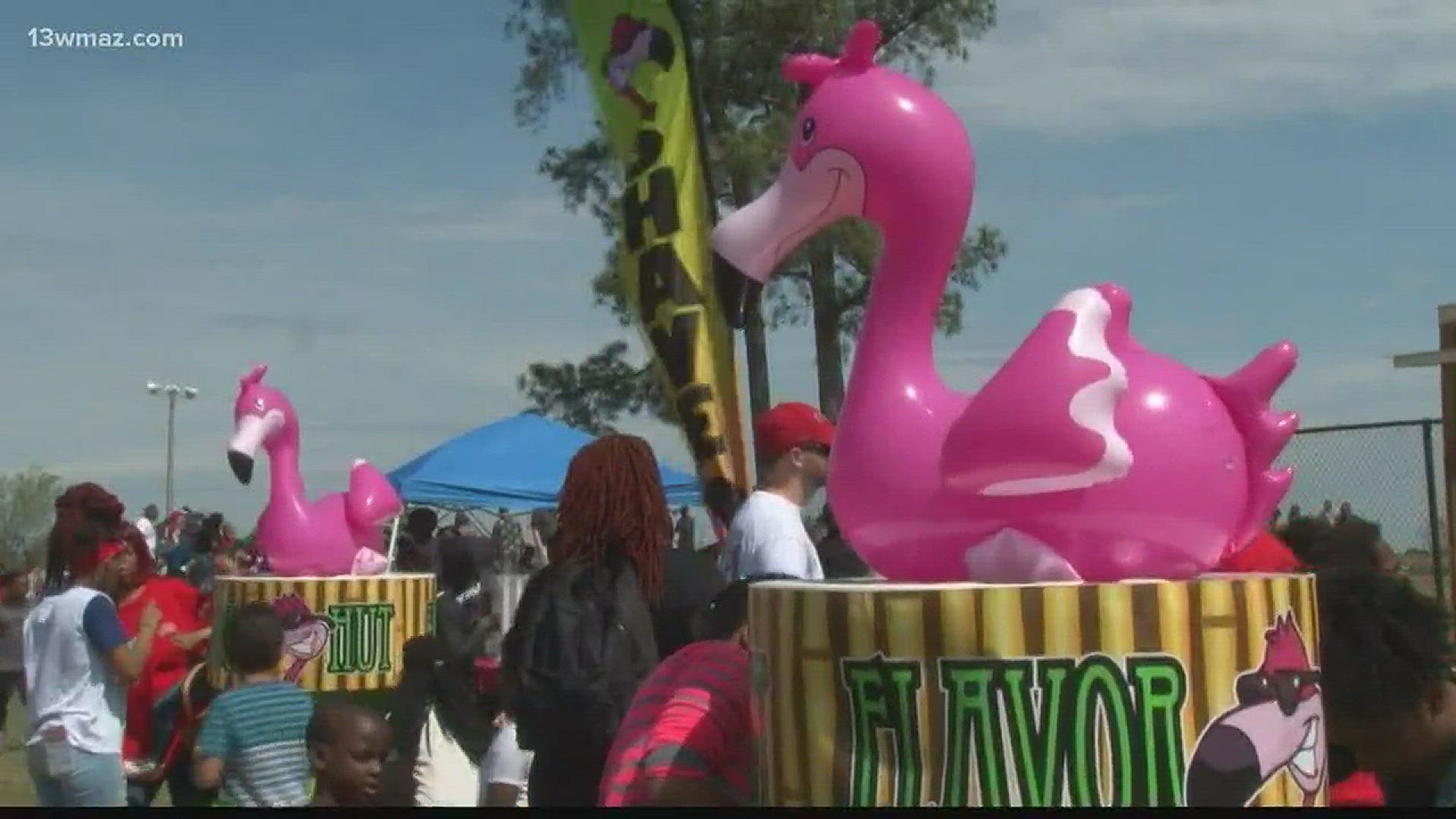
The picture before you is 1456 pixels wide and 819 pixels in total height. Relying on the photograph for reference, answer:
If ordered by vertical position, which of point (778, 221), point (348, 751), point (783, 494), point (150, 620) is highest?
point (778, 221)

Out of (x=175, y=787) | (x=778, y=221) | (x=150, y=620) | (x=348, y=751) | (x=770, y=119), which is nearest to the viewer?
(x=778, y=221)

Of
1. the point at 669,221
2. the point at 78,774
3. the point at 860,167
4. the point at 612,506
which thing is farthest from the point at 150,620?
the point at 669,221

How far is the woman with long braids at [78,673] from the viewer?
202 inches

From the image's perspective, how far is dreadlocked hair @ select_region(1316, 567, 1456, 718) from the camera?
8.66 feet

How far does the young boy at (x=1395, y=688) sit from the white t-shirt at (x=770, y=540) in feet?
7.52

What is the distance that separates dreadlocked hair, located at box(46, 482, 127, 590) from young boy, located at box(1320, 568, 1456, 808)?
3786 mm

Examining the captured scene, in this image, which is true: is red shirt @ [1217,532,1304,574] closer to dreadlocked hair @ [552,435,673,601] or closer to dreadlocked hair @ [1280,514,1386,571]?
dreadlocked hair @ [1280,514,1386,571]

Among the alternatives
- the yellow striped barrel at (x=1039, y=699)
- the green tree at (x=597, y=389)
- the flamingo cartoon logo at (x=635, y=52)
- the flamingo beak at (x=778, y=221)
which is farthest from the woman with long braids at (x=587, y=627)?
the green tree at (x=597, y=389)

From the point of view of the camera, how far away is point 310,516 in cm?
921

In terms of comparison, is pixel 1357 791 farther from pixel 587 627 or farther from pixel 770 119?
pixel 770 119

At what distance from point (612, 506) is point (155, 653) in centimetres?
266

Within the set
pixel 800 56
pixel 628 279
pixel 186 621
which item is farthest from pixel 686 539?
pixel 800 56

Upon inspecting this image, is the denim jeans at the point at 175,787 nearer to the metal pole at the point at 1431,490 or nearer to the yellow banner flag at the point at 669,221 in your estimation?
the yellow banner flag at the point at 669,221

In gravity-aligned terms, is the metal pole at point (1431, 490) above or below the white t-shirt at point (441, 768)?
above
